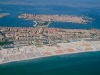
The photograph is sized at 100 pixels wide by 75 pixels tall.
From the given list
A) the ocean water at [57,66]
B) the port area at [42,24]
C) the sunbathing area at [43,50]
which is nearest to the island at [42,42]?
the sunbathing area at [43,50]

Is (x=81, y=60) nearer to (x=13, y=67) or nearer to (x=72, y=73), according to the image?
(x=72, y=73)

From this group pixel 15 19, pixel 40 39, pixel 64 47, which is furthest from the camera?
pixel 15 19

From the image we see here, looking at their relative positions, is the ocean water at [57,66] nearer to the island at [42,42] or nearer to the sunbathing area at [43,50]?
the sunbathing area at [43,50]

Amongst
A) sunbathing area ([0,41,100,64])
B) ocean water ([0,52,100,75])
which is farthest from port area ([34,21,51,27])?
ocean water ([0,52,100,75])

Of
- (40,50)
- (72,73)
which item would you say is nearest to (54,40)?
(40,50)

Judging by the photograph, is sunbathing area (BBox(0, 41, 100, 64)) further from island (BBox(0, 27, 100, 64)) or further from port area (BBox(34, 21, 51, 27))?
port area (BBox(34, 21, 51, 27))
